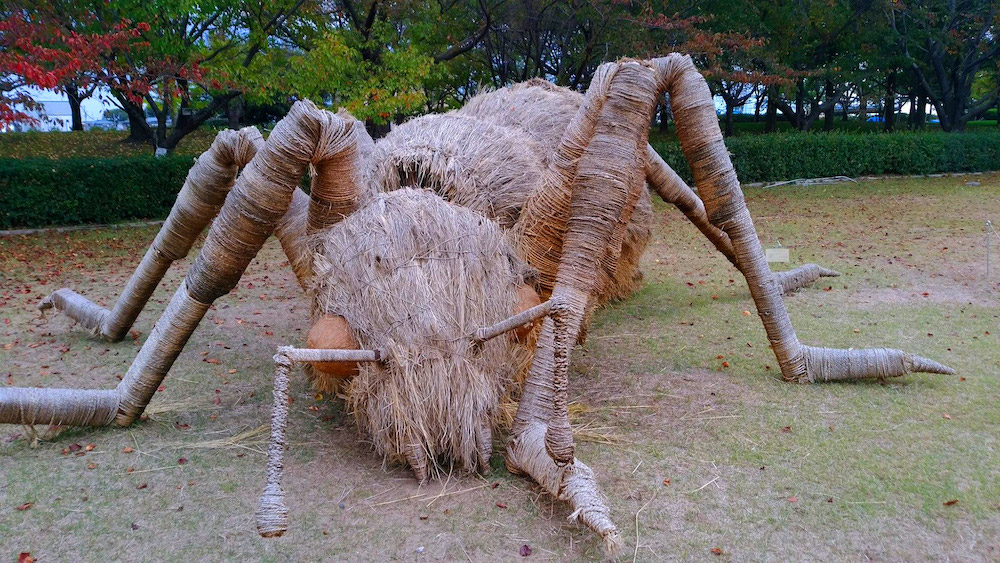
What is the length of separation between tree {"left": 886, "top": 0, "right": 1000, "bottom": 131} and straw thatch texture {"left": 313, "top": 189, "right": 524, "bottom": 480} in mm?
21147

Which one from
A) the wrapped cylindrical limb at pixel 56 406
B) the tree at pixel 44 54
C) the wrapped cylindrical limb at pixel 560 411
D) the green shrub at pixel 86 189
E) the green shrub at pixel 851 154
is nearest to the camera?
the wrapped cylindrical limb at pixel 560 411

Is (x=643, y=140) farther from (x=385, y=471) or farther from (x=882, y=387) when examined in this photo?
(x=882, y=387)

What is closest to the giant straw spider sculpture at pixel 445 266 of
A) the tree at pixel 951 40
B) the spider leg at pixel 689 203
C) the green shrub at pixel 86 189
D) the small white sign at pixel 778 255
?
the spider leg at pixel 689 203

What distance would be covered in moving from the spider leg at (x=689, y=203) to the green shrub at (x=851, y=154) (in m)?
11.0

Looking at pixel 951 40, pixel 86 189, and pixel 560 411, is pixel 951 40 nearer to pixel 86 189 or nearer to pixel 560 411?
pixel 86 189

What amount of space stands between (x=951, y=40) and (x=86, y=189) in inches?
865

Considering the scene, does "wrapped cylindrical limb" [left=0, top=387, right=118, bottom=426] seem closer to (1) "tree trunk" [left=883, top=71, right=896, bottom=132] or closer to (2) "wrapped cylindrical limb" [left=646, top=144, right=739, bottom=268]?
(2) "wrapped cylindrical limb" [left=646, top=144, right=739, bottom=268]

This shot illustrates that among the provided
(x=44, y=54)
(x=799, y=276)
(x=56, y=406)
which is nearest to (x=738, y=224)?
(x=799, y=276)

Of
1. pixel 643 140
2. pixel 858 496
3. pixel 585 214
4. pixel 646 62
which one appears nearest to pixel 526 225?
pixel 585 214

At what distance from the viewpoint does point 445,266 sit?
11.0 feet

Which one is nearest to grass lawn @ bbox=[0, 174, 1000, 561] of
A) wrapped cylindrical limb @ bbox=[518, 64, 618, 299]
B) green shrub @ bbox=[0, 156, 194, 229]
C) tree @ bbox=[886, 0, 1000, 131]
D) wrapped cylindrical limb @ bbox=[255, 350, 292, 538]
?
wrapped cylindrical limb @ bbox=[255, 350, 292, 538]

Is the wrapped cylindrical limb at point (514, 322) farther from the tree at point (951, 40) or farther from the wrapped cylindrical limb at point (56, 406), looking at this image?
the tree at point (951, 40)

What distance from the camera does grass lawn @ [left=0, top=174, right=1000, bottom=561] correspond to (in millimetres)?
3088

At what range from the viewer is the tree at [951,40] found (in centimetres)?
2078
